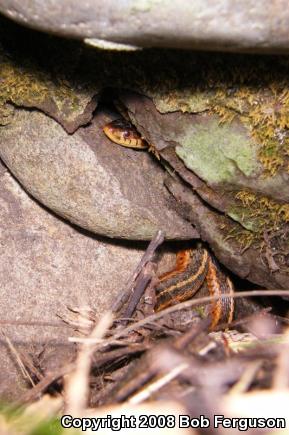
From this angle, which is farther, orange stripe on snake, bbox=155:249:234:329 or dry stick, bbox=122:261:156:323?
orange stripe on snake, bbox=155:249:234:329

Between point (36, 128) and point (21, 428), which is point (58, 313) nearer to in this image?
point (36, 128)

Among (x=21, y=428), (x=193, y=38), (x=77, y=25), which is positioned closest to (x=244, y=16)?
(x=193, y=38)

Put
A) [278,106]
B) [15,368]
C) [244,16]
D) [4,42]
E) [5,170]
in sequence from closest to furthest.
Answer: [244,16] < [278,106] < [4,42] < [15,368] < [5,170]

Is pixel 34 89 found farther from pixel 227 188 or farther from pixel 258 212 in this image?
pixel 258 212

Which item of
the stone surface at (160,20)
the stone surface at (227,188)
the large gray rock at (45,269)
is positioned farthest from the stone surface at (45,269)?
the stone surface at (160,20)

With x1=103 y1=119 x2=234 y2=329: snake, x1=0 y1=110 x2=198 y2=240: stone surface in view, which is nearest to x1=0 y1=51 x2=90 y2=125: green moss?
x1=0 y1=110 x2=198 y2=240: stone surface

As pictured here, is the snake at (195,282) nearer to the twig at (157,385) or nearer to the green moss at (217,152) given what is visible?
the green moss at (217,152)

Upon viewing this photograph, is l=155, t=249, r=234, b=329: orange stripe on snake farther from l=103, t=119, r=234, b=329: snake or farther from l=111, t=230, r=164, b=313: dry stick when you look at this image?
l=111, t=230, r=164, b=313: dry stick
